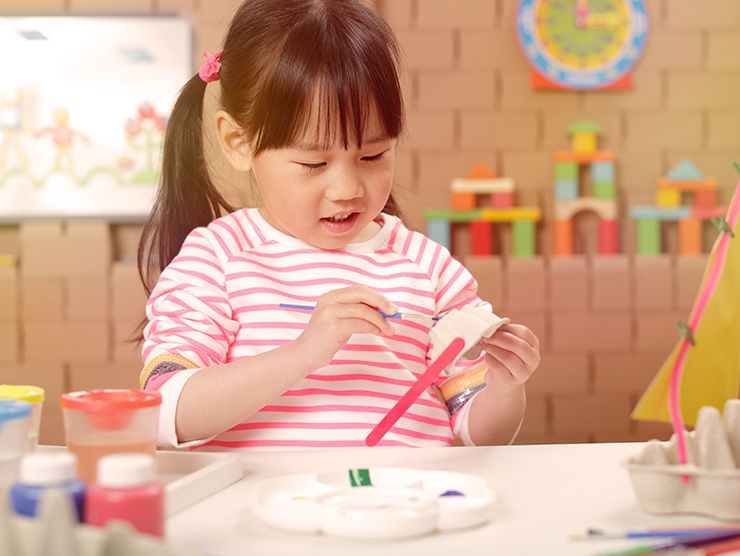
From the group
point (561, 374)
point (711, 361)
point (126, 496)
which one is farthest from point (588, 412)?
point (126, 496)

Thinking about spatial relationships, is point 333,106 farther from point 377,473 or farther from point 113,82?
point 113,82

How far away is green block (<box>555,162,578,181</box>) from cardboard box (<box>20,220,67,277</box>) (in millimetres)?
1531

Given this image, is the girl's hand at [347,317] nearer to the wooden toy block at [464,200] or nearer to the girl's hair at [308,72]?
the girl's hair at [308,72]

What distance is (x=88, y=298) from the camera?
295cm

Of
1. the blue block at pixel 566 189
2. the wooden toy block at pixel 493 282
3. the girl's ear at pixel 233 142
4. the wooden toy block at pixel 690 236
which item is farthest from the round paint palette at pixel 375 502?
the wooden toy block at pixel 690 236

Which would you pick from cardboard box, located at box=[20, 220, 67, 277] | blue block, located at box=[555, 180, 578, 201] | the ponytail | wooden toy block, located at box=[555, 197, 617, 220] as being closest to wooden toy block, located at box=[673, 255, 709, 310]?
wooden toy block, located at box=[555, 197, 617, 220]

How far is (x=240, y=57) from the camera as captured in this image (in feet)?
3.90

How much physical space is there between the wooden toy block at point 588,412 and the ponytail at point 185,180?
1.91m

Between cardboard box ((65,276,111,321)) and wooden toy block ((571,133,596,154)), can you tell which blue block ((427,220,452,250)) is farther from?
cardboard box ((65,276,111,321))

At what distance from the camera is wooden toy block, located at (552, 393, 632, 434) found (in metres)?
2.99

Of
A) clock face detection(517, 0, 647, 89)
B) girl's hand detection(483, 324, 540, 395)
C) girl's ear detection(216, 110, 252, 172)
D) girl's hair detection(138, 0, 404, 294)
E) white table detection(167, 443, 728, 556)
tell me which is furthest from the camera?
clock face detection(517, 0, 647, 89)

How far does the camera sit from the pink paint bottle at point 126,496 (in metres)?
0.49

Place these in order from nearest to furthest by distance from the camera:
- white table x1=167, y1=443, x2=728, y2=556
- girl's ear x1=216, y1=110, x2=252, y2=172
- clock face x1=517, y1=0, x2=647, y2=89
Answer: white table x1=167, y1=443, x2=728, y2=556 < girl's ear x1=216, y1=110, x2=252, y2=172 < clock face x1=517, y1=0, x2=647, y2=89

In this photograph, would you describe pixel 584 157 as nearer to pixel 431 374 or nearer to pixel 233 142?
pixel 233 142
